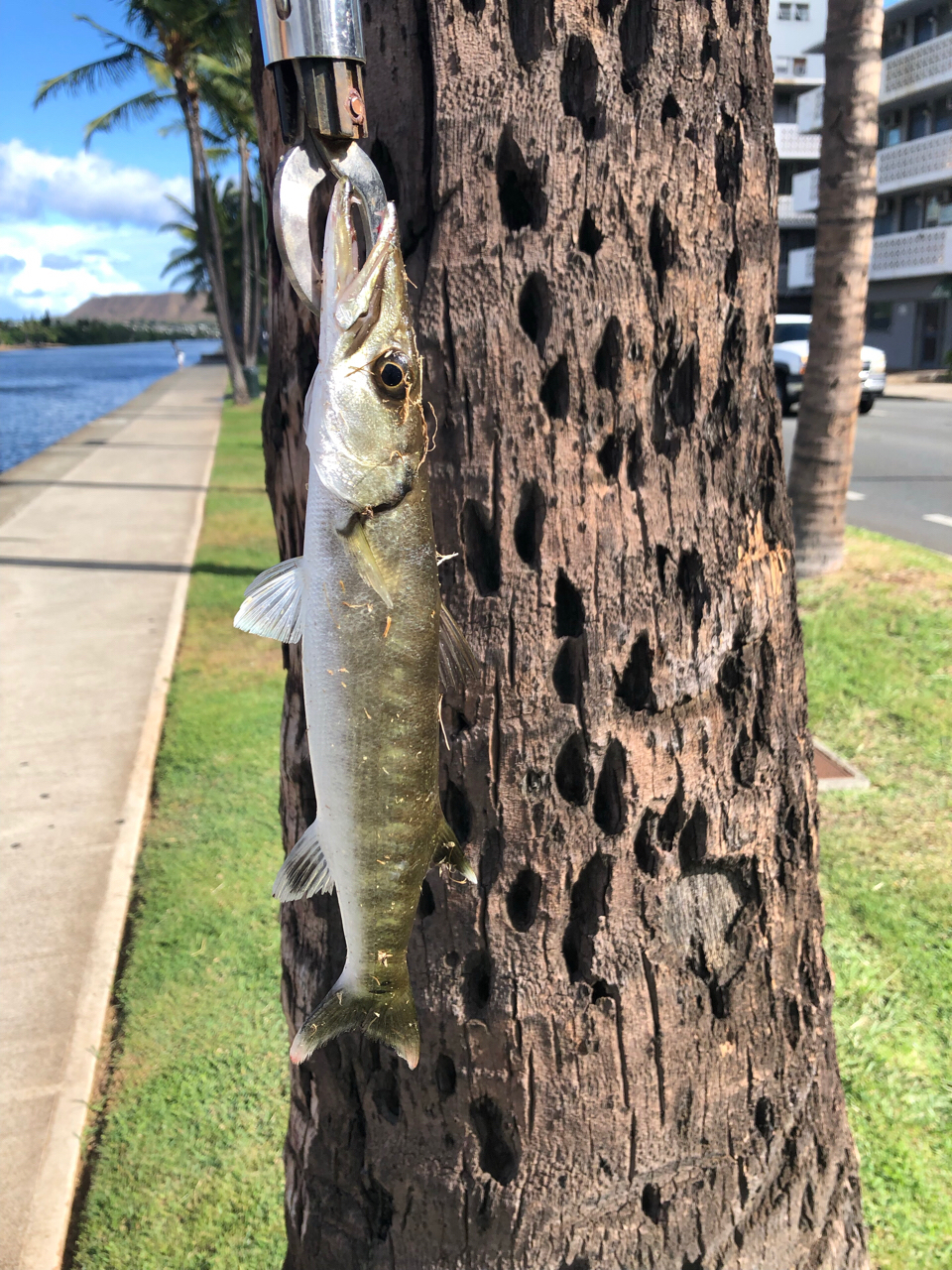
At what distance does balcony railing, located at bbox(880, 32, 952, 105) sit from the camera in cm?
3172

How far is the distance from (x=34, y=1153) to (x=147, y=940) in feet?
3.57

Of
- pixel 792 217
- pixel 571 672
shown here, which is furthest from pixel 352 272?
pixel 792 217

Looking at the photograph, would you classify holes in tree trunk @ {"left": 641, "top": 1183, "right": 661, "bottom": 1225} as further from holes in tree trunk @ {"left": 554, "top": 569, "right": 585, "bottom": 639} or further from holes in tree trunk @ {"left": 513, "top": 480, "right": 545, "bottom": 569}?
holes in tree trunk @ {"left": 513, "top": 480, "right": 545, "bottom": 569}

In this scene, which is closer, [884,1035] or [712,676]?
[712,676]

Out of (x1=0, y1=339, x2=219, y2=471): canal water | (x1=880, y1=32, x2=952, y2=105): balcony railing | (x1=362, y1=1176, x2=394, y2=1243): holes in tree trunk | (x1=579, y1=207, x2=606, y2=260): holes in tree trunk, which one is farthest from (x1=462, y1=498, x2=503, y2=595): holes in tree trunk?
(x1=880, y1=32, x2=952, y2=105): balcony railing

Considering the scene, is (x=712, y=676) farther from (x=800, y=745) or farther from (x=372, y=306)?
(x=372, y=306)

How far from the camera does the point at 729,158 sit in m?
1.75

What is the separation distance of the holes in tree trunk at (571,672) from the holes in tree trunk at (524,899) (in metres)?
0.33

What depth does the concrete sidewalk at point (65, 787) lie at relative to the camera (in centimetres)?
328

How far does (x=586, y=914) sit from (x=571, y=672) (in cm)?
46

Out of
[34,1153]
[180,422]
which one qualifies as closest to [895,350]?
[180,422]

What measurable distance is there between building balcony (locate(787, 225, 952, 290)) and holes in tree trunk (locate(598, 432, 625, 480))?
32902 millimetres

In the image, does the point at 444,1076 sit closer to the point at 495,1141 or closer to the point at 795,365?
the point at 495,1141

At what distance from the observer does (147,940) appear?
4.21 meters
